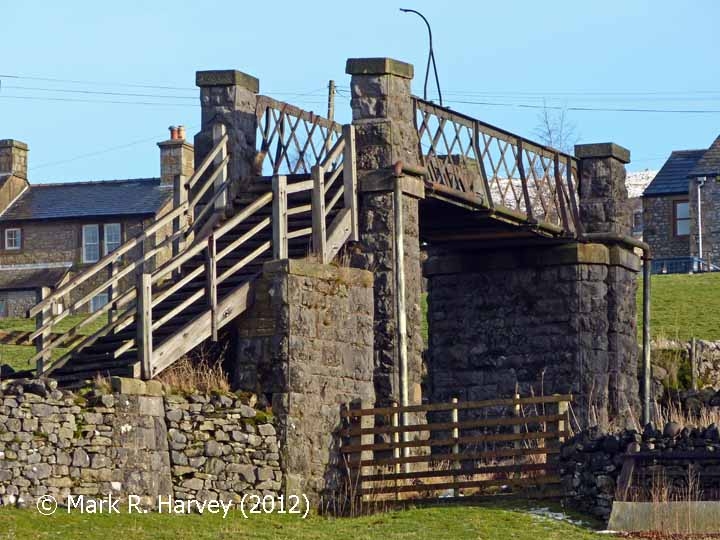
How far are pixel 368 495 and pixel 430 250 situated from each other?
9515 mm

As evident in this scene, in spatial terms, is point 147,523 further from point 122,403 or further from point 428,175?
point 428,175

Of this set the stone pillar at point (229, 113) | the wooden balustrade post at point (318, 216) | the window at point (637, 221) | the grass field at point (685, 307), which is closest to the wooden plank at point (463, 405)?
the wooden balustrade post at point (318, 216)

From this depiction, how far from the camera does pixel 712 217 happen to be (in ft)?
194

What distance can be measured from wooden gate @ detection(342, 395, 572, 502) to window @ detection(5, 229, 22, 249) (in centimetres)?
3703

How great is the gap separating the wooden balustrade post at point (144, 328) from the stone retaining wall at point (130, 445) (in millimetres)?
323

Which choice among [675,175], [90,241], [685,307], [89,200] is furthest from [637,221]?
[685,307]

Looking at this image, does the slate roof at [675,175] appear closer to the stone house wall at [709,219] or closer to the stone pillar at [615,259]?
the stone house wall at [709,219]

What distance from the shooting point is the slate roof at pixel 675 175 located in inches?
2395

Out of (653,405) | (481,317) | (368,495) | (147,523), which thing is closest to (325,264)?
(368,495)

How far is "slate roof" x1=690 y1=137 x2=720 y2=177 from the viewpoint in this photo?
2317 inches

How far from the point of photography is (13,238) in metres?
58.5

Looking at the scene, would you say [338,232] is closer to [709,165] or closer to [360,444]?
[360,444]

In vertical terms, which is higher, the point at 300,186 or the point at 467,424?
the point at 300,186

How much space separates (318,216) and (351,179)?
3.93 feet
